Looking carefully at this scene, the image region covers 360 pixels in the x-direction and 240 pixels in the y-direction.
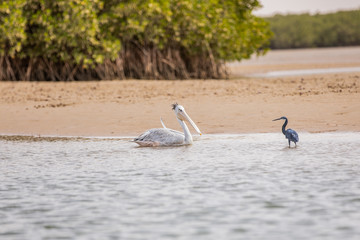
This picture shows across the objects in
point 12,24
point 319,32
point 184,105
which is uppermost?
point 319,32

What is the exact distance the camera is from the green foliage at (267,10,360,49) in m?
54.1

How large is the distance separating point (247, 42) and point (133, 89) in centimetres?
892

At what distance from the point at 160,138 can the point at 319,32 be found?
48388 millimetres

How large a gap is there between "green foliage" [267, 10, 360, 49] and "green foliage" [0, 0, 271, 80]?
31835 millimetres

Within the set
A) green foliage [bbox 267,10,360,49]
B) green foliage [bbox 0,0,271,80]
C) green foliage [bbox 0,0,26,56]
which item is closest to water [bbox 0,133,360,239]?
green foliage [bbox 0,0,26,56]

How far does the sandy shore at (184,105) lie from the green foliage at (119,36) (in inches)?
139

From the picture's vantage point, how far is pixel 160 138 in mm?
9445

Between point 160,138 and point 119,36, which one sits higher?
point 119,36

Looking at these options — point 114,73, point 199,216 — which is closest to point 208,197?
point 199,216

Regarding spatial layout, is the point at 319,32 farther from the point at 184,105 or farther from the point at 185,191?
the point at 185,191

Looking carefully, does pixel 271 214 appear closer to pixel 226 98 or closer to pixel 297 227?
pixel 297 227

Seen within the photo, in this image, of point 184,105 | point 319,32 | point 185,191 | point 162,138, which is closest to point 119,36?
point 184,105

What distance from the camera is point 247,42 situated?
2455cm

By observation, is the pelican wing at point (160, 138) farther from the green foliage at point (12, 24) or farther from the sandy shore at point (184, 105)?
the green foliage at point (12, 24)
